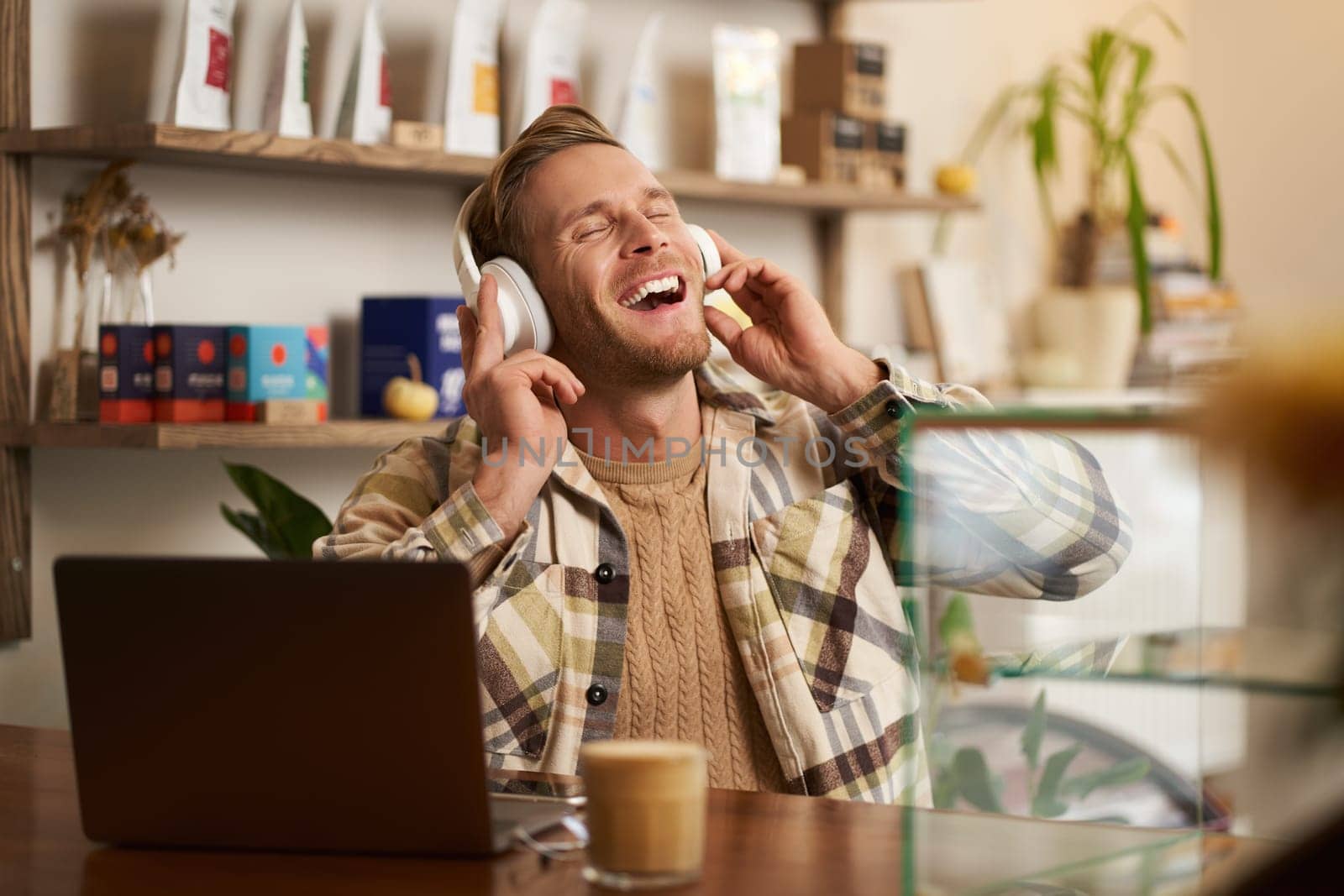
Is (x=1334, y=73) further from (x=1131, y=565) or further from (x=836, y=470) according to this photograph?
(x=1131, y=565)

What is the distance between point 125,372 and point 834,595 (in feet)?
4.04

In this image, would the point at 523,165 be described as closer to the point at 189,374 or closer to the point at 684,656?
the point at 684,656

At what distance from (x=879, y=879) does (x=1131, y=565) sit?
25 cm

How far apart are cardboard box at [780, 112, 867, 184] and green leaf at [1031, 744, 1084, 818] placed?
2558mm

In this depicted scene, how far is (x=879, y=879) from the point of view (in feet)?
2.87

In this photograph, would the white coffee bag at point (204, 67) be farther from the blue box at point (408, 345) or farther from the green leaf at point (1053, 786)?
the green leaf at point (1053, 786)

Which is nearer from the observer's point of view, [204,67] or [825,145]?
[204,67]

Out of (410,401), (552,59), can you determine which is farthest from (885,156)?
(410,401)

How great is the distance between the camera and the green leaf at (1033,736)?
73 centimetres

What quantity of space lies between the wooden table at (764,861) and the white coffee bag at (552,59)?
5.75ft

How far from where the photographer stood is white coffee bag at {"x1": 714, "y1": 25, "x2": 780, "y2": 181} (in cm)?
307

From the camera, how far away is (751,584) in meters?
1.54

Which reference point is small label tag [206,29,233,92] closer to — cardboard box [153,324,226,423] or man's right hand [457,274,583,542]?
cardboard box [153,324,226,423]

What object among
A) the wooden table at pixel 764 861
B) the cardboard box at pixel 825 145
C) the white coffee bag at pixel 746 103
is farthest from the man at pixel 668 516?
the cardboard box at pixel 825 145
